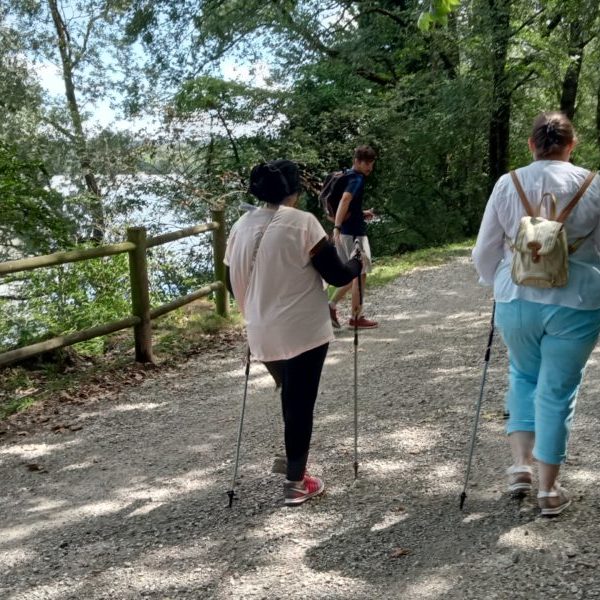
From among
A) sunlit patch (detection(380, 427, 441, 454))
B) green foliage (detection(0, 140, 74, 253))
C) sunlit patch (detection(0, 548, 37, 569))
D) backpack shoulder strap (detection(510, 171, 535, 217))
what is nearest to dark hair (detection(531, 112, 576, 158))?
backpack shoulder strap (detection(510, 171, 535, 217))

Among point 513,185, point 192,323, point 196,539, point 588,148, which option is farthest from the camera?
point 588,148

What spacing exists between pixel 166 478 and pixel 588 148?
67.1 feet

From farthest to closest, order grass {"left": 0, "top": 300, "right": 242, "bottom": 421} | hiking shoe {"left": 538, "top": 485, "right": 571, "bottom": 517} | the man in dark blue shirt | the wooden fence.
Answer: the man in dark blue shirt → grass {"left": 0, "top": 300, "right": 242, "bottom": 421} → the wooden fence → hiking shoe {"left": 538, "top": 485, "right": 571, "bottom": 517}

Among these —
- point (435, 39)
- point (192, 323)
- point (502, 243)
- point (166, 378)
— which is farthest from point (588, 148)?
point (502, 243)

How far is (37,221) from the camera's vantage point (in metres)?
8.60

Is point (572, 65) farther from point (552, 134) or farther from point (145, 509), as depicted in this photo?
point (145, 509)

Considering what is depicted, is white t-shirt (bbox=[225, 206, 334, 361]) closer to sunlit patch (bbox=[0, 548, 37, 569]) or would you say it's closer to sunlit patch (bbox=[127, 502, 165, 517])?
sunlit patch (bbox=[127, 502, 165, 517])

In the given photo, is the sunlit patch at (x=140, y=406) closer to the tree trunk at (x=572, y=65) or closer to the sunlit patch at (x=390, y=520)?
the sunlit patch at (x=390, y=520)

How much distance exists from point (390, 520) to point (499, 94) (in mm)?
13300

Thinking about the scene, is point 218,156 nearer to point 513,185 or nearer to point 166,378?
point 166,378

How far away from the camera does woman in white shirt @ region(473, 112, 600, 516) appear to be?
128 inches

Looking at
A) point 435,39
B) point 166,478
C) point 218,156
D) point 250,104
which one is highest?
point 435,39

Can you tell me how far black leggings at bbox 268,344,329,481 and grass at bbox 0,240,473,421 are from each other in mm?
3080

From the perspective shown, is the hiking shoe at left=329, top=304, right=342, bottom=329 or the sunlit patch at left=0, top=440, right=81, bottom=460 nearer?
the sunlit patch at left=0, top=440, right=81, bottom=460
